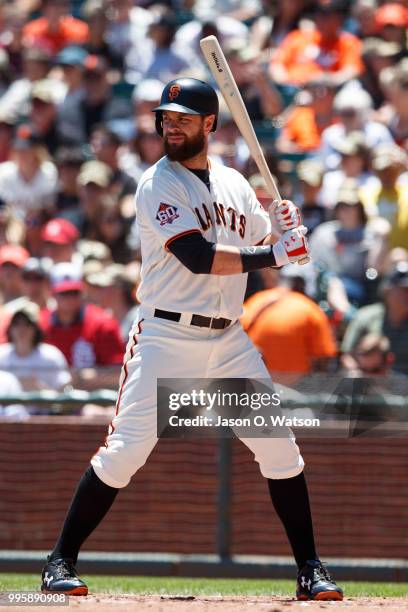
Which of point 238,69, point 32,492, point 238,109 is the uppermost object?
point 238,69

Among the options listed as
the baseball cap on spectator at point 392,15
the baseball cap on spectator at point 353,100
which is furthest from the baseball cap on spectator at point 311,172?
the baseball cap on spectator at point 392,15

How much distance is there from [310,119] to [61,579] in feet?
21.9

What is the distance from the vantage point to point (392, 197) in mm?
9008

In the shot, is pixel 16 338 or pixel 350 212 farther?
pixel 350 212

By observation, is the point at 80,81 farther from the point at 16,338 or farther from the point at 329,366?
the point at 329,366

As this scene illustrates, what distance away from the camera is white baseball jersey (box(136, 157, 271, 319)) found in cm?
472

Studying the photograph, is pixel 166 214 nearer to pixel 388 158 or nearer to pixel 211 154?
pixel 388 158

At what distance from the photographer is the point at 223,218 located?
4859mm

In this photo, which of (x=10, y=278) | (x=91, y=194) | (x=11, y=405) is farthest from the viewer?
(x=91, y=194)

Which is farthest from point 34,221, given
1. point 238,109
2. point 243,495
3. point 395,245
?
point 238,109

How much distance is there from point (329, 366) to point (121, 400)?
2.94 m

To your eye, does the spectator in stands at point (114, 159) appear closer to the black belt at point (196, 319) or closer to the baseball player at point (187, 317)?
the baseball player at point (187, 317)

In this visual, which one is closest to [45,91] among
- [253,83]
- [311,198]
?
[253,83]

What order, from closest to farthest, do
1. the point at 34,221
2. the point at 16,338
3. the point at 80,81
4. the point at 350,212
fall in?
the point at 16,338
the point at 350,212
the point at 34,221
the point at 80,81
